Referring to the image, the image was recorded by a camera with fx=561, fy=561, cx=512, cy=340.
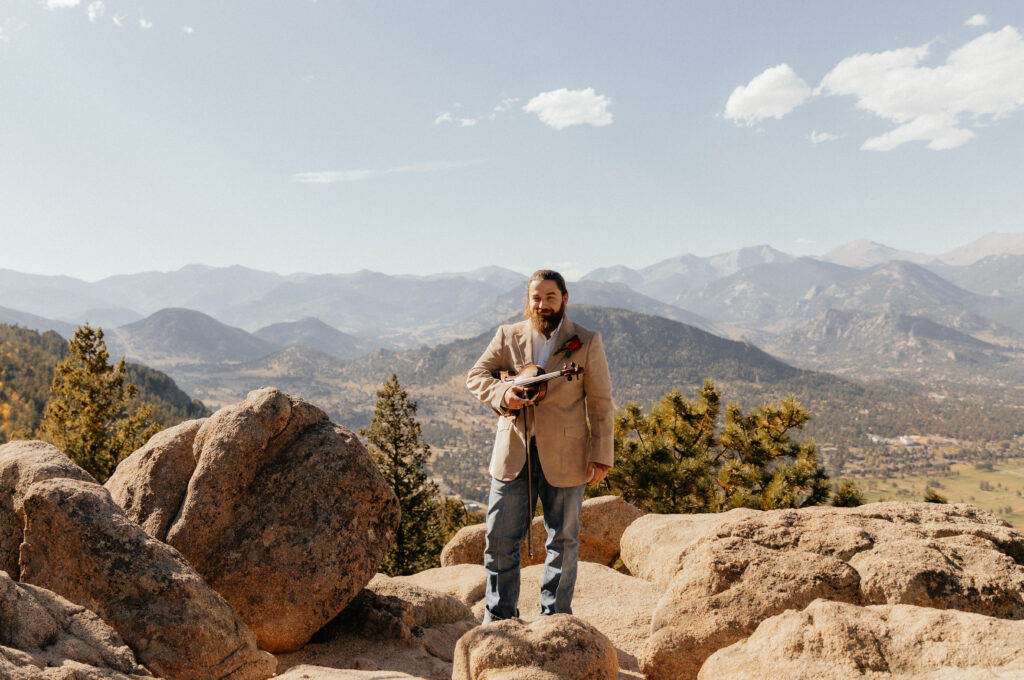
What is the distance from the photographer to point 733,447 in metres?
20.5

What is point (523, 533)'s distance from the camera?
6.13 metres

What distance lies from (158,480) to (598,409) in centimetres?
587

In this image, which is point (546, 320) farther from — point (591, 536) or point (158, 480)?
point (591, 536)

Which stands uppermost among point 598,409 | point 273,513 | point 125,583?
point 598,409

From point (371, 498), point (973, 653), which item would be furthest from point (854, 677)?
point (371, 498)

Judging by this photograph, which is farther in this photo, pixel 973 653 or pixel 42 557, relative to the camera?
pixel 42 557

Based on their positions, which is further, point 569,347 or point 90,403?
point 90,403

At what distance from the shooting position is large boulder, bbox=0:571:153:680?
11.7 ft

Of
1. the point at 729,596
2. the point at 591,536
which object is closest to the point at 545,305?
the point at 729,596

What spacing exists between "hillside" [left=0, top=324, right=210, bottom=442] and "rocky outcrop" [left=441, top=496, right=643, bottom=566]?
96663 millimetres

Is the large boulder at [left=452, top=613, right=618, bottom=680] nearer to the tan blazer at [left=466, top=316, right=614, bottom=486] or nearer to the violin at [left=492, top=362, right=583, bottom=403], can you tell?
the tan blazer at [left=466, top=316, right=614, bottom=486]

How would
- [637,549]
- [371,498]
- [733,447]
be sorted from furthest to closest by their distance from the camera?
[733,447], [637,549], [371,498]

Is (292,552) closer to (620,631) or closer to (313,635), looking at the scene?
(313,635)

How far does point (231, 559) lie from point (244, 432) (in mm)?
1594
